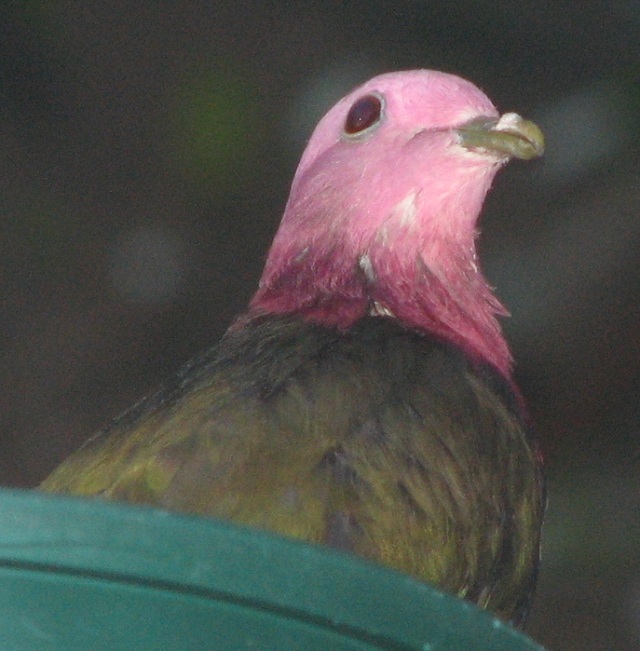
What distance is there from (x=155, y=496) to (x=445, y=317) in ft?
2.68

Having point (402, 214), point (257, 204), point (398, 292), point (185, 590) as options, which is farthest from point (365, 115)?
point (185, 590)

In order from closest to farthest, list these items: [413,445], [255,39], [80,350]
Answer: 1. [413,445]
2. [255,39]
3. [80,350]

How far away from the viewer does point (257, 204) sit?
3.27m

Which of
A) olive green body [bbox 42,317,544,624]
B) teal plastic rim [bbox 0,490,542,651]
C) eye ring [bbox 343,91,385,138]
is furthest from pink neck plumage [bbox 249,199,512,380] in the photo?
teal plastic rim [bbox 0,490,542,651]

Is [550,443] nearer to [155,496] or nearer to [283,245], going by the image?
[283,245]

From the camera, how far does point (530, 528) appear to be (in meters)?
2.07

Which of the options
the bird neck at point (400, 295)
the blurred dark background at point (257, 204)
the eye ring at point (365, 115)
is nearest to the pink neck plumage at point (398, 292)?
the bird neck at point (400, 295)

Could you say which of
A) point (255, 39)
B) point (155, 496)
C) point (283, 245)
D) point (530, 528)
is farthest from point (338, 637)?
point (255, 39)

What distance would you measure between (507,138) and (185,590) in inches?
54.4

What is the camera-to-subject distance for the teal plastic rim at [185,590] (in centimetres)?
93

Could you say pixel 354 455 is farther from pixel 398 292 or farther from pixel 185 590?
pixel 185 590

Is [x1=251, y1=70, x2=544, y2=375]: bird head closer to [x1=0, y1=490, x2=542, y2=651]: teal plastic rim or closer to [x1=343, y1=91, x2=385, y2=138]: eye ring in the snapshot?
[x1=343, y1=91, x2=385, y2=138]: eye ring

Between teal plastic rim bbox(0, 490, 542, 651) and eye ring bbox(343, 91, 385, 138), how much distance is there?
1569mm

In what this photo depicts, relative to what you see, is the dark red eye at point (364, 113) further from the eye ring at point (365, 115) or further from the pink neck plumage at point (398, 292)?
the pink neck plumage at point (398, 292)
